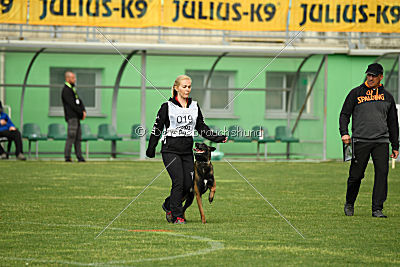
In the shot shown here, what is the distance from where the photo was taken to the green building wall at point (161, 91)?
24.2 m

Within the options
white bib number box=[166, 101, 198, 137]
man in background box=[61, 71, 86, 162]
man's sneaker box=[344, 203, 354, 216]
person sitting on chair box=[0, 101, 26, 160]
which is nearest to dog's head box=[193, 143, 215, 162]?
white bib number box=[166, 101, 198, 137]

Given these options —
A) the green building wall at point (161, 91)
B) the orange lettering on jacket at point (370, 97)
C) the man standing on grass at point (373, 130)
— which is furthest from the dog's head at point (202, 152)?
the green building wall at point (161, 91)

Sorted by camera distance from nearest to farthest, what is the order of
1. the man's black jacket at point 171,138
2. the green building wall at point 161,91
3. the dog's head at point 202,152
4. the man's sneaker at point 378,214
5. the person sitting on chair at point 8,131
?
the man's black jacket at point 171,138 → the dog's head at point 202,152 → the man's sneaker at point 378,214 → the person sitting on chair at point 8,131 → the green building wall at point 161,91

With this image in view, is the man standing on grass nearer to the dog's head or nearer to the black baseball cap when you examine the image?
the black baseball cap

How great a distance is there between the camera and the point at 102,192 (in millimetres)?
13156

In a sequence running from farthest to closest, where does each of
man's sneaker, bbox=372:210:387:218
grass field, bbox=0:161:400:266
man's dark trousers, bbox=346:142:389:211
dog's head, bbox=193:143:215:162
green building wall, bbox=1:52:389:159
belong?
green building wall, bbox=1:52:389:159 → man's dark trousers, bbox=346:142:389:211 → man's sneaker, bbox=372:210:387:218 → dog's head, bbox=193:143:215:162 → grass field, bbox=0:161:400:266

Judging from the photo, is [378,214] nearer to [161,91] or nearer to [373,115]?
[373,115]

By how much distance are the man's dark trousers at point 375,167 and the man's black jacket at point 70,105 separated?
11553 mm

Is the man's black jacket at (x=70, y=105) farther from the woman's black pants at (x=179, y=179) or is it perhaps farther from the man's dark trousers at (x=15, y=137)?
the woman's black pants at (x=179, y=179)

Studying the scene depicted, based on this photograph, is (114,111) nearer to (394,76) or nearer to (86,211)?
(394,76)

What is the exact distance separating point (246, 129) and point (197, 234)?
17.7 m

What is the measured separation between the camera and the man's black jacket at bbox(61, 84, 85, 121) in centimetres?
2028

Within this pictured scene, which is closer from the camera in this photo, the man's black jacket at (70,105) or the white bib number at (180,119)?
the white bib number at (180,119)

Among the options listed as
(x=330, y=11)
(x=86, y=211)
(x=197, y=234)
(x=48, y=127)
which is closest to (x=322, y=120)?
(x=330, y=11)
